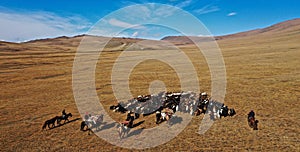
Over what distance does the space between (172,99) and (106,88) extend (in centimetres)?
1010

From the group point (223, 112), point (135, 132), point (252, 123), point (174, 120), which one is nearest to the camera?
point (252, 123)

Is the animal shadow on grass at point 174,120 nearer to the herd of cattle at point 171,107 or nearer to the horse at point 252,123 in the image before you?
the herd of cattle at point 171,107

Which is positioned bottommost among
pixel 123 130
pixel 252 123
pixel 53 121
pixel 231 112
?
pixel 252 123

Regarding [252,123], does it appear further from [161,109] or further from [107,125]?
[107,125]

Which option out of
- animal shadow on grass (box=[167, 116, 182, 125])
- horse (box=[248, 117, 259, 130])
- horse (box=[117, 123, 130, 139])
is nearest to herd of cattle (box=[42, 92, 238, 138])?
horse (box=[117, 123, 130, 139])

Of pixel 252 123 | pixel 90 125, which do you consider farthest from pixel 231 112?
pixel 90 125

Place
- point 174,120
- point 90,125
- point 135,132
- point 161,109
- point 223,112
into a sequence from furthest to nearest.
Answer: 1. point 161,109
2. point 223,112
3. point 174,120
4. point 90,125
5. point 135,132

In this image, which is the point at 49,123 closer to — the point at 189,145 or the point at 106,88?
the point at 189,145

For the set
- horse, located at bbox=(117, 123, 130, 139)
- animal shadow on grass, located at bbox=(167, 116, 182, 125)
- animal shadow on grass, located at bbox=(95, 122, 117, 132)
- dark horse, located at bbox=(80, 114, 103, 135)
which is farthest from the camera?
animal shadow on grass, located at bbox=(167, 116, 182, 125)

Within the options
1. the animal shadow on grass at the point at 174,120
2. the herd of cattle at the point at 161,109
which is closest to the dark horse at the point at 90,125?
the herd of cattle at the point at 161,109

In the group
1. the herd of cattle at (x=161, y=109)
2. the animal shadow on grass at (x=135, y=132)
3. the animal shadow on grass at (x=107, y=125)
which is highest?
the herd of cattle at (x=161, y=109)

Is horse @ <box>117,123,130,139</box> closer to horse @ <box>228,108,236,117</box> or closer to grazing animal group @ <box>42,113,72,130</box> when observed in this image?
grazing animal group @ <box>42,113,72,130</box>

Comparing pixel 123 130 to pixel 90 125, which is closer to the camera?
pixel 123 130

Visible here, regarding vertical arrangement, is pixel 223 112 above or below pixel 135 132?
above
